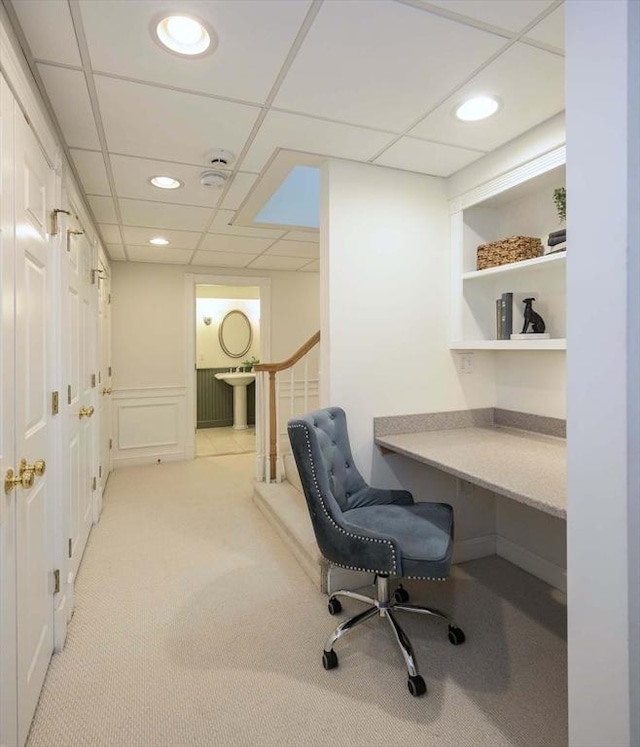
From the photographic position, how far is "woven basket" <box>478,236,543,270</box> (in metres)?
2.23

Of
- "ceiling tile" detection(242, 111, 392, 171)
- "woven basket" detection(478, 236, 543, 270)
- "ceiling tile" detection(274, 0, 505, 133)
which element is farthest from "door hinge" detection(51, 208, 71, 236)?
"woven basket" detection(478, 236, 543, 270)

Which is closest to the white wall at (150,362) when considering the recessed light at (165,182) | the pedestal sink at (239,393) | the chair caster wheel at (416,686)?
the pedestal sink at (239,393)

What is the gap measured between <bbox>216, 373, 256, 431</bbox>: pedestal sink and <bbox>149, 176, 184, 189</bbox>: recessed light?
431cm

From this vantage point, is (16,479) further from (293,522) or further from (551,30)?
(551,30)

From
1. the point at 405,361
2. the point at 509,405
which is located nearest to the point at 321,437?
the point at 405,361

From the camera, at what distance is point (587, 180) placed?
951mm

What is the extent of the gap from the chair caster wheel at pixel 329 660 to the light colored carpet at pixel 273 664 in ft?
0.08

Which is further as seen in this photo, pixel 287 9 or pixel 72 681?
pixel 72 681

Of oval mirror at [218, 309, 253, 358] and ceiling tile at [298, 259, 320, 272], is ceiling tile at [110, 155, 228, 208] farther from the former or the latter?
oval mirror at [218, 309, 253, 358]

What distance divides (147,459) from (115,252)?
2290mm

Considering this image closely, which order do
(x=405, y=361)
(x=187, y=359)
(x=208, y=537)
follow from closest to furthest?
(x=405, y=361) < (x=208, y=537) < (x=187, y=359)

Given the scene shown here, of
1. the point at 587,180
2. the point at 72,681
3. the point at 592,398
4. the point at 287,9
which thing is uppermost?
the point at 287,9

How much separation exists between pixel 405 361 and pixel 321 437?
2.68 ft

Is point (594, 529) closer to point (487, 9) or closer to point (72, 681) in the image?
point (487, 9)
